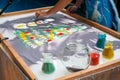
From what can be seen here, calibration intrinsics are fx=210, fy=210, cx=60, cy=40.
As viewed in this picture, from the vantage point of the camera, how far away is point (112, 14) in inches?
58.1

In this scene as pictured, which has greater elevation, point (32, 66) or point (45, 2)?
point (32, 66)

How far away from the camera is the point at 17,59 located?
993mm

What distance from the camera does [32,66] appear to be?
3.18 feet

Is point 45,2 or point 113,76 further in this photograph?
point 45,2

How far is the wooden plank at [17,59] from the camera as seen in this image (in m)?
0.89

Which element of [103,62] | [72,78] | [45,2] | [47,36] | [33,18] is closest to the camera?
[72,78]

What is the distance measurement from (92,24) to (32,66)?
0.63 meters

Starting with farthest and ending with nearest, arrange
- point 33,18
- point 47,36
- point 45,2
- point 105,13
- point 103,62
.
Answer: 1. point 45,2
2. point 33,18
3. point 105,13
4. point 47,36
5. point 103,62

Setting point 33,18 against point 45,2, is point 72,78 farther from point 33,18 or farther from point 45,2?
point 45,2

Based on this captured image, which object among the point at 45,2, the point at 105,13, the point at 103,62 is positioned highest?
the point at 105,13

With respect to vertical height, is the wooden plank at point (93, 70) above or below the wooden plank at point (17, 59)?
below

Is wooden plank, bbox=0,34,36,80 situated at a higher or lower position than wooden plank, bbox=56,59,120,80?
higher

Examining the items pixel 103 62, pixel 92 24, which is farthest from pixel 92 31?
pixel 103 62

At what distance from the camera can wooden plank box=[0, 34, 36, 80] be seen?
2.92ft
